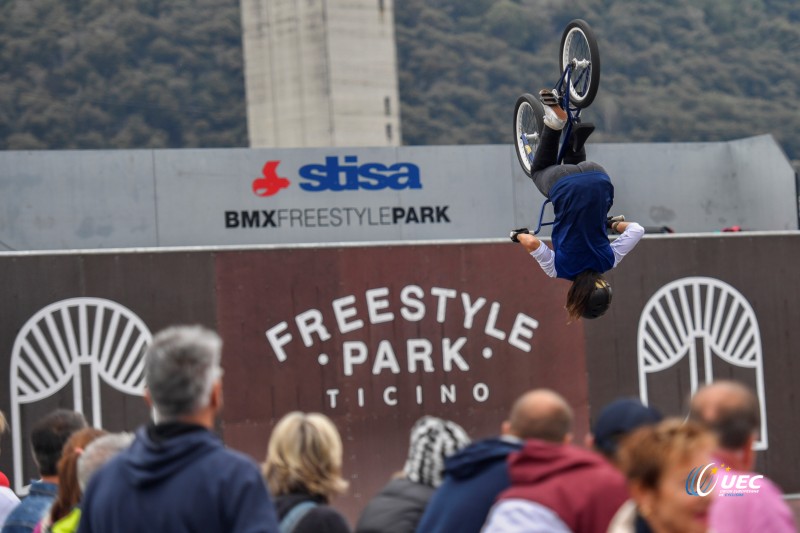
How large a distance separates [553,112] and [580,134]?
0.98 ft

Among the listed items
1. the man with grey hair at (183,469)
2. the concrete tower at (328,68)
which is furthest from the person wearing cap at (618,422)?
the concrete tower at (328,68)

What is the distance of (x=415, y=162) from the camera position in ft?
66.3

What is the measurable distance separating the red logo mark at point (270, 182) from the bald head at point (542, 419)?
1513cm

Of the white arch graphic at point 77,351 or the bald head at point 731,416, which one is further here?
the white arch graphic at point 77,351

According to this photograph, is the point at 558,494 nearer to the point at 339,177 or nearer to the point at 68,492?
the point at 68,492

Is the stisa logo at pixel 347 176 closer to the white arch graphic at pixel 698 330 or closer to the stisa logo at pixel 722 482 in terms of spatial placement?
the white arch graphic at pixel 698 330

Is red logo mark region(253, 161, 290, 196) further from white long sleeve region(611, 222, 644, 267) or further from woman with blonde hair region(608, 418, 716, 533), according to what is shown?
woman with blonde hair region(608, 418, 716, 533)

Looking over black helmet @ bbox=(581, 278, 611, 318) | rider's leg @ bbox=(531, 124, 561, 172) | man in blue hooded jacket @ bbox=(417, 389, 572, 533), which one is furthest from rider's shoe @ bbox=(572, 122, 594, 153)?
man in blue hooded jacket @ bbox=(417, 389, 572, 533)

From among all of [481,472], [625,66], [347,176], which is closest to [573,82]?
[481,472]

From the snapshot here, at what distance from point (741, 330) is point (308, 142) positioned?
36.6 metres

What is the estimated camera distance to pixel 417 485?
5.52m

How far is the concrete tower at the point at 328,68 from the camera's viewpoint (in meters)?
51.2

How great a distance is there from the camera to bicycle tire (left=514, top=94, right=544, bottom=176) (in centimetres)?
991

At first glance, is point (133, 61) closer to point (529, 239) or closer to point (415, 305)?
point (415, 305)
